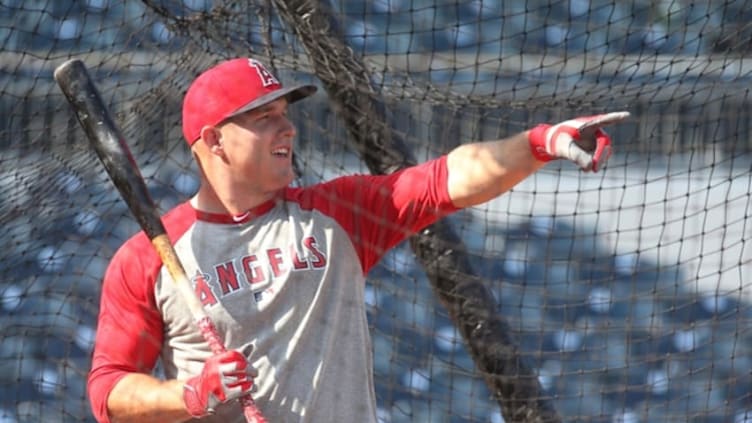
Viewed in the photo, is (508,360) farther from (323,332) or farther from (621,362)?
(621,362)

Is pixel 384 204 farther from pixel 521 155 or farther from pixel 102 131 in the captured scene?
pixel 102 131

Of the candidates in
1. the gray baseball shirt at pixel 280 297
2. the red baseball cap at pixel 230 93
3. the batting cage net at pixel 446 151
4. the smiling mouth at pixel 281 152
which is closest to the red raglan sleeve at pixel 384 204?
the gray baseball shirt at pixel 280 297

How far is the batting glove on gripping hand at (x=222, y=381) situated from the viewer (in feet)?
9.00

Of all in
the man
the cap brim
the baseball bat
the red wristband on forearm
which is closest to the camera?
the red wristband on forearm

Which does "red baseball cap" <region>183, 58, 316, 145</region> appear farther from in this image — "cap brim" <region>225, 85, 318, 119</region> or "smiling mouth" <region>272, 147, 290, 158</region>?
"smiling mouth" <region>272, 147, 290, 158</region>

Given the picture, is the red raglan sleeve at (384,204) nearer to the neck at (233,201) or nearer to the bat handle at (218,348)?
the neck at (233,201)

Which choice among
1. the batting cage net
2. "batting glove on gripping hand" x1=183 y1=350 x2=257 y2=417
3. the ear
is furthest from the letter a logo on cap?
"batting glove on gripping hand" x1=183 y1=350 x2=257 y2=417

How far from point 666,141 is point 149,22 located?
5.88 ft

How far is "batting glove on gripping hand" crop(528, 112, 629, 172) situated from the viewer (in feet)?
8.87

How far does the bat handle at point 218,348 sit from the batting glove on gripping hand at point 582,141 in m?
0.73

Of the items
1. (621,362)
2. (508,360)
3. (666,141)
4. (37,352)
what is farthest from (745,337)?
(37,352)

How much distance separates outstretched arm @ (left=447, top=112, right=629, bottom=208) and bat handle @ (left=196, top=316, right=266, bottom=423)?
551 millimetres

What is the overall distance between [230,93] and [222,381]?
0.66 metres

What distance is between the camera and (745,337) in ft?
17.2
